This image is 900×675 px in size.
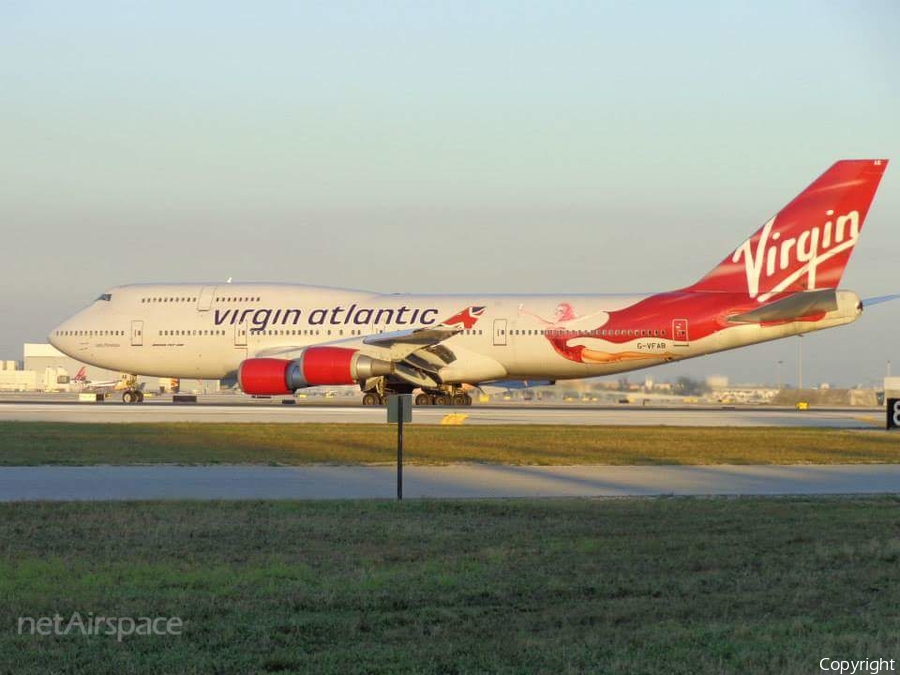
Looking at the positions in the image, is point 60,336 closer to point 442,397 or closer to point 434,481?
point 442,397

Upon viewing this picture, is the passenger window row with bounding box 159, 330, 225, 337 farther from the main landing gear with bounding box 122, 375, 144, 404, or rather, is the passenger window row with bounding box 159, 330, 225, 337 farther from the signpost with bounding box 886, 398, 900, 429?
the signpost with bounding box 886, 398, 900, 429

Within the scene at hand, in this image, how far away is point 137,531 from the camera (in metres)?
11.6

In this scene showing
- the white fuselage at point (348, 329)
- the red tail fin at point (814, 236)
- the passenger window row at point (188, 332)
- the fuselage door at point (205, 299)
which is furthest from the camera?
the fuselage door at point (205, 299)

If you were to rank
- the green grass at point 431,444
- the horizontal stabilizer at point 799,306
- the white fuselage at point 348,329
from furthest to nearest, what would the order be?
the white fuselage at point 348,329 → the horizontal stabilizer at point 799,306 → the green grass at point 431,444

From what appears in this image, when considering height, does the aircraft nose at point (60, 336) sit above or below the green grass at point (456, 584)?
above

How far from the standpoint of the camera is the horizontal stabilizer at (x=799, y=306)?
1367 inches

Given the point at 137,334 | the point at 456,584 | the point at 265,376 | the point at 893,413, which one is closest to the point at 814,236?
the point at 265,376

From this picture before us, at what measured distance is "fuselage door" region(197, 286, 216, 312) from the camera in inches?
1654

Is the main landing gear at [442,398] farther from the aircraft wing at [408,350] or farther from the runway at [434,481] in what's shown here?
the runway at [434,481]

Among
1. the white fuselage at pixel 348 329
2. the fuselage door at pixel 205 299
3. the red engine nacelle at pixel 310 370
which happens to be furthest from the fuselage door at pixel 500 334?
the fuselage door at pixel 205 299

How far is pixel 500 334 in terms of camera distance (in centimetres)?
3906

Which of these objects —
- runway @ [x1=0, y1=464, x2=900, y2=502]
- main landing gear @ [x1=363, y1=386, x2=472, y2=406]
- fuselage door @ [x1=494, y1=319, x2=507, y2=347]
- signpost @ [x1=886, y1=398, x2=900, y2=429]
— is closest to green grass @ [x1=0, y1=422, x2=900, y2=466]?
runway @ [x1=0, y1=464, x2=900, y2=502]

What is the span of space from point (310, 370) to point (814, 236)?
16.2 meters

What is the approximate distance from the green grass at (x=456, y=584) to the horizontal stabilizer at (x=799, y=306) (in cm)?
2187
